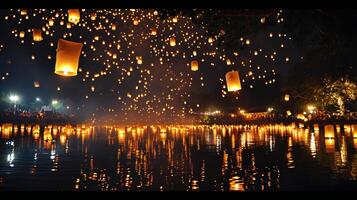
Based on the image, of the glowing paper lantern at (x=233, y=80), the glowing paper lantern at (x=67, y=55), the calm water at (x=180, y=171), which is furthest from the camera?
the glowing paper lantern at (x=233, y=80)

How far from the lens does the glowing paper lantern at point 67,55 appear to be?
7125mm

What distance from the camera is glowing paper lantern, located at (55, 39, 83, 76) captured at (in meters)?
7.12

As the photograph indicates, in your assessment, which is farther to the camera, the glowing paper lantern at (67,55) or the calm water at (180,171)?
the calm water at (180,171)

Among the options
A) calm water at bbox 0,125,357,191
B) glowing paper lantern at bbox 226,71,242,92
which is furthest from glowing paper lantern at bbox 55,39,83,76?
glowing paper lantern at bbox 226,71,242,92

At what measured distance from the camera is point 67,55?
23.7ft

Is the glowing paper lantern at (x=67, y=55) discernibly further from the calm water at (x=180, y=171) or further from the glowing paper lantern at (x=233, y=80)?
the glowing paper lantern at (x=233, y=80)

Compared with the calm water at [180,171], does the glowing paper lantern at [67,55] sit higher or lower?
higher

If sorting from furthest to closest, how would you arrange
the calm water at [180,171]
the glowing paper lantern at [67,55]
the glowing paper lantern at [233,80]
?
the glowing paper lantern at [233,80]
the calm water at [180,171]
the glowing paper lantern at [67,55]

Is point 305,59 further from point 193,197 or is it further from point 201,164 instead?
point 193,197

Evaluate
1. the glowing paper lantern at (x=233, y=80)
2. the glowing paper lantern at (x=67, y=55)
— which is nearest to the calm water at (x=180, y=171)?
the glowing paper lantern at (x=233, y=80)

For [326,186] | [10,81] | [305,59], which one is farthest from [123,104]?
[326,186]

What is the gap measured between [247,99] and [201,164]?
2473 inches

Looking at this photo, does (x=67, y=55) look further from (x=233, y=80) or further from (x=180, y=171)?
(x=233, y=80)

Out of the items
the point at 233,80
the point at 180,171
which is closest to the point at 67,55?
the point at 180,171
